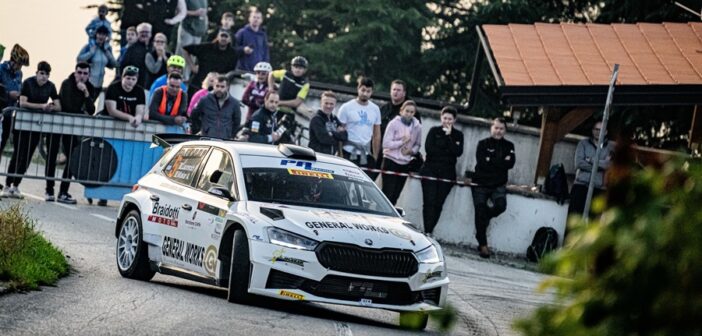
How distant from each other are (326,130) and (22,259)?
1016 cm

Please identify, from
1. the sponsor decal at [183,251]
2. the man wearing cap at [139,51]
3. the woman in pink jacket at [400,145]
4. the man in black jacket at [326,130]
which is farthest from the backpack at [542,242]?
the sponsor decal at [183,251]

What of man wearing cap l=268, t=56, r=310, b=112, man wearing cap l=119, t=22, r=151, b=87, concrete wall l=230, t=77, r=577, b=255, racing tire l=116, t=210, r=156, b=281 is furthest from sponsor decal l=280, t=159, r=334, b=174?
man wearing cap l=119, t=22, r=151, b=87

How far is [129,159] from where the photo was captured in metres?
23.5

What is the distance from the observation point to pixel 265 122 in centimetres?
2245

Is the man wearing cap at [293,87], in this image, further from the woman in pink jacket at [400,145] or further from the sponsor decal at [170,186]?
the sponsor decal at [170,186]

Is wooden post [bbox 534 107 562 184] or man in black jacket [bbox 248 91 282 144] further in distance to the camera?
wooden post [bbox 534 107 562 184]

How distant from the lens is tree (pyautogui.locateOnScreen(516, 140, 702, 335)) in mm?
3572

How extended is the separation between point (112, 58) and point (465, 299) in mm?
13257

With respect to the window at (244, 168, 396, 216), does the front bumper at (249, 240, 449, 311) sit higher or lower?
lower

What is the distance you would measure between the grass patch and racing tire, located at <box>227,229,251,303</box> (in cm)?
159

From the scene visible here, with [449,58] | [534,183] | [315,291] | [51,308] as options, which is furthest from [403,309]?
[449,58]

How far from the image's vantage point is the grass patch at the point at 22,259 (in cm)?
1222

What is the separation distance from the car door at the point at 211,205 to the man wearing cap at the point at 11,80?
9.55m

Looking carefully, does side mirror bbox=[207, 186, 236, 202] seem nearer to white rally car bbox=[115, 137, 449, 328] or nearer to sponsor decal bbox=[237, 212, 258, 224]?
white rally car bbox=[115, 137, 449, 328]
